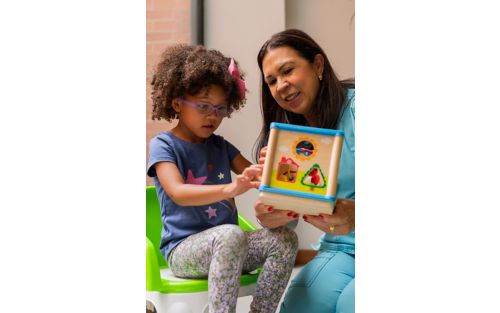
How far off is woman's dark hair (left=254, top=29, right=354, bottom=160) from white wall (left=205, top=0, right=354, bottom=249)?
14 millimetres

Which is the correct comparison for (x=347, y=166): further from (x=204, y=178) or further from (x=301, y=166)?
(x=204, y=178)

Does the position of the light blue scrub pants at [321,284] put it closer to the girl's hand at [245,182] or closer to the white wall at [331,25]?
the girl's hand at [245,182]

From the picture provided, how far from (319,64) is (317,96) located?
69 mm

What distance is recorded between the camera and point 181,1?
1564 mm

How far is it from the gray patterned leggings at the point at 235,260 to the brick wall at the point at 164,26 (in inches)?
16.2

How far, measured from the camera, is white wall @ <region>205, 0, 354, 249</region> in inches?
55.8

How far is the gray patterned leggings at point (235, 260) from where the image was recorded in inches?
57.7

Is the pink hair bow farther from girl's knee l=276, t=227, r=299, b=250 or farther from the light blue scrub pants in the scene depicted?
the light blue scrub pants

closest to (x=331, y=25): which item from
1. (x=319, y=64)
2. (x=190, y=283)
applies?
(x=319, y=64)

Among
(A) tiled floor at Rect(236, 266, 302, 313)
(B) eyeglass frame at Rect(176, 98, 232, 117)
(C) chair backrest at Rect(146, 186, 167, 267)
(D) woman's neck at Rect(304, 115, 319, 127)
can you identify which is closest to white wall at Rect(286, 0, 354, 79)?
(D) woman's neck at Rect(304, 115, 319, 127)
